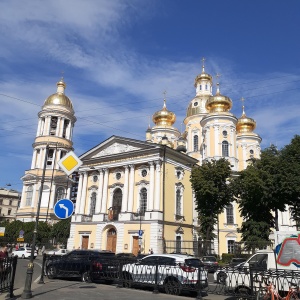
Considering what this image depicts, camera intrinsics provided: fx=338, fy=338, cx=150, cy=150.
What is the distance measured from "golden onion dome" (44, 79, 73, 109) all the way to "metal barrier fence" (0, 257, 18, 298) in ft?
168

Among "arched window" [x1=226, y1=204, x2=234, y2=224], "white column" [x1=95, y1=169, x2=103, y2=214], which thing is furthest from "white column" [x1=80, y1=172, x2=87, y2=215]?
"arched window" [x1=226, y1=204, x2=234, y2=224]

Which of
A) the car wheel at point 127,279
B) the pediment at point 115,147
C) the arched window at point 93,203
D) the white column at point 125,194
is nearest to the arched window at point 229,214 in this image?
the white column at point 125,194

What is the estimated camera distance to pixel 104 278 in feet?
49.5

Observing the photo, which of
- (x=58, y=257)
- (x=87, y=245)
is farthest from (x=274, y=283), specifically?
(x=87, y=245)

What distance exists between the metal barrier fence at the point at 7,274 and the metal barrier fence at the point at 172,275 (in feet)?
15.2

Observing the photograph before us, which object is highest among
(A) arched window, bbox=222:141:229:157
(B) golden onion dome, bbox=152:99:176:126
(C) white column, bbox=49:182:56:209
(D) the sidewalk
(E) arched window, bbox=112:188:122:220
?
(B) golden onion dome, bbox=152:99:176:126

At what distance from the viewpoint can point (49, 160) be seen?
191ft

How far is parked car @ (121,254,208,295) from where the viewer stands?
505 inches

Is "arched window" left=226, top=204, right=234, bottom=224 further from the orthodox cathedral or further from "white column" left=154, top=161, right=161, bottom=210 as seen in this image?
"white column" left=154, top=161, right=161, bottom=210

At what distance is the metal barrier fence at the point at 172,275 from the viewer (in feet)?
34.9

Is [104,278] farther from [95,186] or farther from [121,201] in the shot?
[95,186]

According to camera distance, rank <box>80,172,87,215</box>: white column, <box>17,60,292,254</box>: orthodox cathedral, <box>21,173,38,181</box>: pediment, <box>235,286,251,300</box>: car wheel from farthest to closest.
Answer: <box>21,173,38,181</box>: pediment, <box>80,172,87,215</box>: white column, <box>17,60,292,254</box>: orthodox cathedral, <box>235,286,251,300</box>: car wheel

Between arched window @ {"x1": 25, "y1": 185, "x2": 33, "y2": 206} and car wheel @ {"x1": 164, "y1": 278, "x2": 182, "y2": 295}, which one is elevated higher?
arched window @ {"x1": 25, "y1": 185, "x2": 33, "y2": 206}

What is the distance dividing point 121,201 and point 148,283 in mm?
26458
